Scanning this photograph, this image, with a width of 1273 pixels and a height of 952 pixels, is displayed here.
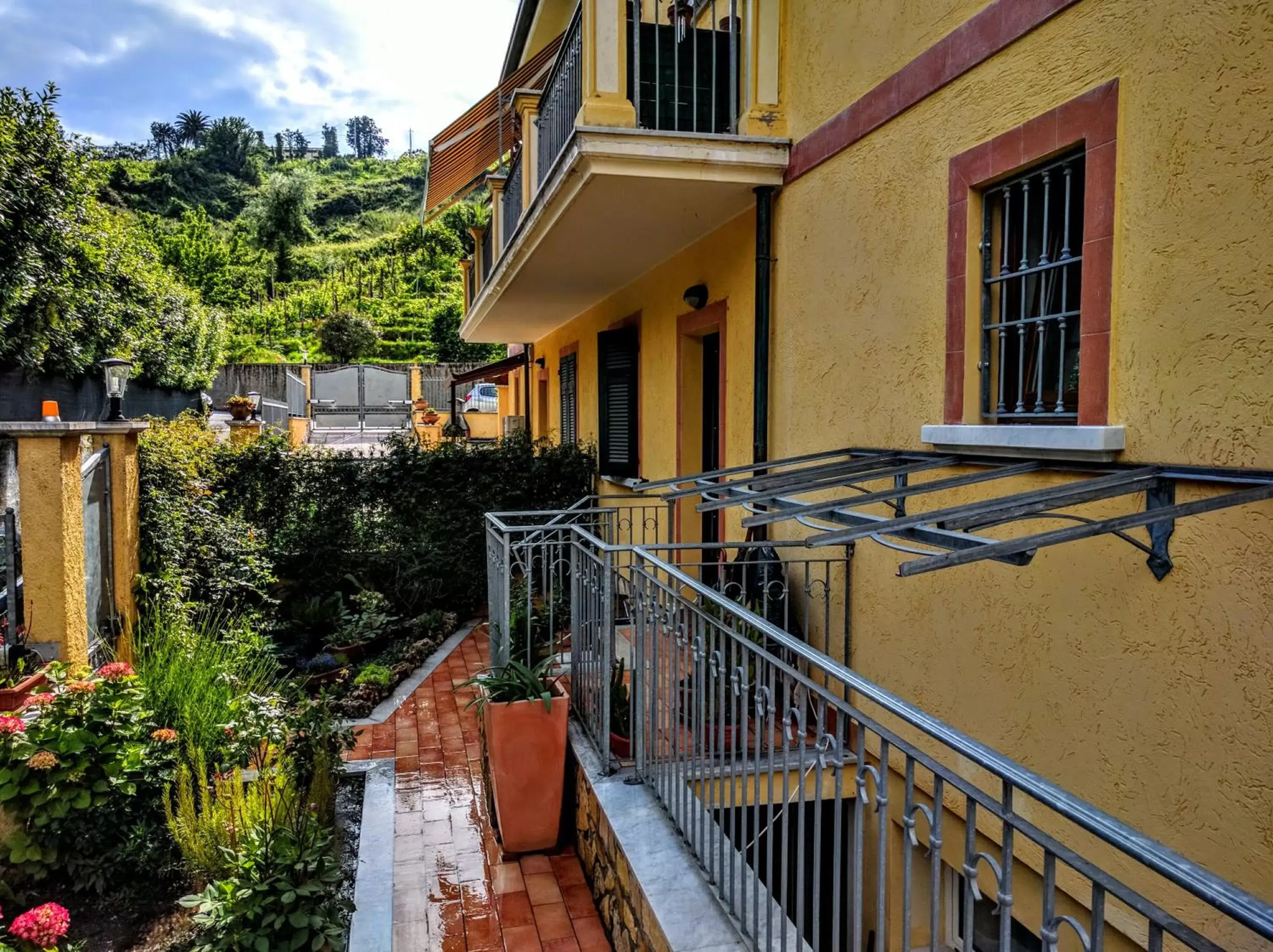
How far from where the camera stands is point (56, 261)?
471 inches

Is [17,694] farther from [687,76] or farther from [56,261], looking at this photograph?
[56,261]

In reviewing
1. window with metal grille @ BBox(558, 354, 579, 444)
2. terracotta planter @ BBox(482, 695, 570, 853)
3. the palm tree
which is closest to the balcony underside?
window with metal grille @ BBox(558, 354, 579, 444)

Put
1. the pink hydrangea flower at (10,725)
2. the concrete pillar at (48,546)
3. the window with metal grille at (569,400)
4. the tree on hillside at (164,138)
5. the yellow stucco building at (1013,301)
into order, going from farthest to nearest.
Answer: the tree on hillside at (164,138), the window with metal grille at (569,400), the concrete pillar at (48,546), the pink hydrangea flower at (10,725), the yellow stucco building at (1013,301)

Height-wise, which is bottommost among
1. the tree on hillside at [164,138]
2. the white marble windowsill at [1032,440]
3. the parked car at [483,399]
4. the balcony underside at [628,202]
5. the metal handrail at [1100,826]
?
the metal handrail at [1100,826]

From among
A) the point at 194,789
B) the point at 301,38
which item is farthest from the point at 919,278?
the point at 301,38

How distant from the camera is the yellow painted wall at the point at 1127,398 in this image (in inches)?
98.6

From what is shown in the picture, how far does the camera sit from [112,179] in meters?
51.1

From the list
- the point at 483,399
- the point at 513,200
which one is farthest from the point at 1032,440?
the point at 483,399

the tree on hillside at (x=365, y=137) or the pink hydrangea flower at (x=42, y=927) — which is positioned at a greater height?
the tree on hillside at (x=365, y=137)

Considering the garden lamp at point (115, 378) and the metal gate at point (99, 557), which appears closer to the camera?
the metal gate at point (99, 557)

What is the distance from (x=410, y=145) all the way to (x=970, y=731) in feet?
345

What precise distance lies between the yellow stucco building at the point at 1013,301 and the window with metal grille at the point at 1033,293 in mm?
13

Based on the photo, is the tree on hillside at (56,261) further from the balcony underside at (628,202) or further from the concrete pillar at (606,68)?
the concrete pillar at (606,68)

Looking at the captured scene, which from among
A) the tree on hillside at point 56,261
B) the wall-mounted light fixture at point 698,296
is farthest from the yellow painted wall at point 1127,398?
the tree on hillside at point 56,261
